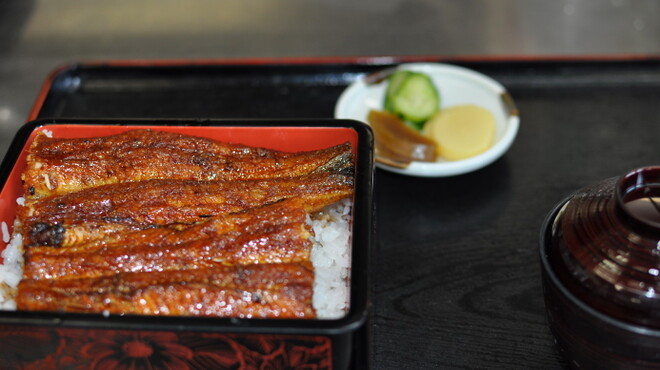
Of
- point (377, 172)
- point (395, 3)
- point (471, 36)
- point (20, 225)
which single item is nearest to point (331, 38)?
point (395, 3)

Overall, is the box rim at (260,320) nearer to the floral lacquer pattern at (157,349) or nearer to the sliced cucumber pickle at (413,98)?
the floral lacquer pattern at (157,349)

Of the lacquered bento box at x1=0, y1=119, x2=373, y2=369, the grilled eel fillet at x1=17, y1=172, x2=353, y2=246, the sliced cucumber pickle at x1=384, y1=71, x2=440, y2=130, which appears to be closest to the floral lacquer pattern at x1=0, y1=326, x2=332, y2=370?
the lacquered bento box at x1=0, y1=119, x2=373, y2=369

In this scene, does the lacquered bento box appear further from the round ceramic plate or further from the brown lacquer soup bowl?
the round ceramic plate

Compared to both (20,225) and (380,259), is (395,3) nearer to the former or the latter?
(380,259)

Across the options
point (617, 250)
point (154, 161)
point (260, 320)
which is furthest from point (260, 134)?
point (617, 250)

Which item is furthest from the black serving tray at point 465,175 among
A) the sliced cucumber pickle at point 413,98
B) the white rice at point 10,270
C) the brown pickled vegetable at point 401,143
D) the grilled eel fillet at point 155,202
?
the white rice at point 10,270
